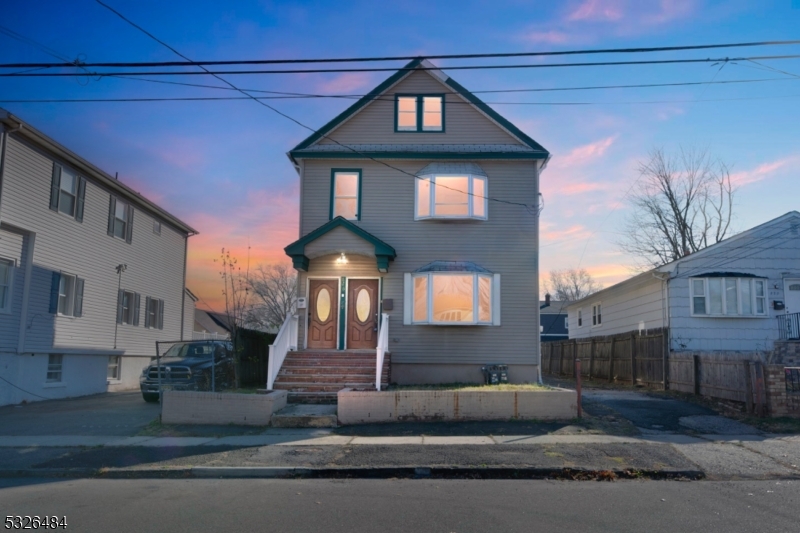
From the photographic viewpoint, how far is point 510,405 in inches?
516

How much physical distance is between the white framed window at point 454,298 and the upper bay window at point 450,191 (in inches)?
68.7

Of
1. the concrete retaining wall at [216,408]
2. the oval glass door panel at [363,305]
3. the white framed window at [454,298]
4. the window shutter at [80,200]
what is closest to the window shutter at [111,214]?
the window shutter at [80,200]

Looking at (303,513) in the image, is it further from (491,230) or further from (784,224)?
(784,224)

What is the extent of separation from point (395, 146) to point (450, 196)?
2.17m

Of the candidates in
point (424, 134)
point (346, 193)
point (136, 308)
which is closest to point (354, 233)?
point (346, 193)

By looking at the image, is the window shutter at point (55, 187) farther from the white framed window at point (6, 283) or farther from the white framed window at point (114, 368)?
the white framed window at point (114, 368)

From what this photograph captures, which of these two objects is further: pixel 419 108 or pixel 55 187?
pixel 55 187

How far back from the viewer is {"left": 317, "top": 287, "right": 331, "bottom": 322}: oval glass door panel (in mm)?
17797

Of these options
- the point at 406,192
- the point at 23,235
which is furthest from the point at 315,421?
the point at 23,235

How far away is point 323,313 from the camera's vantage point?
58.4ft

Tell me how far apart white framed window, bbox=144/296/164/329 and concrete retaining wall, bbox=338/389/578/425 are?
668 inches

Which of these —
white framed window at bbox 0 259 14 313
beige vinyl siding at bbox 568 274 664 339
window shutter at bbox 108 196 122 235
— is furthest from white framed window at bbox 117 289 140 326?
beige vinyl siding at bbox 568 274 664 339

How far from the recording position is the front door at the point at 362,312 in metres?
17.7

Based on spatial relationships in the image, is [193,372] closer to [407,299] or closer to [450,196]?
[407,299]
